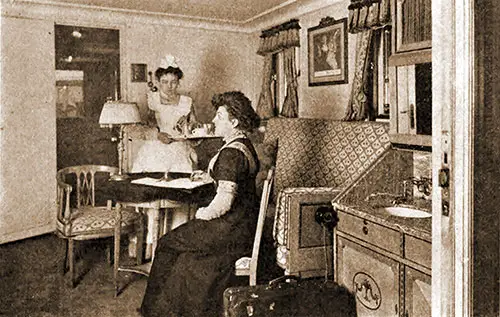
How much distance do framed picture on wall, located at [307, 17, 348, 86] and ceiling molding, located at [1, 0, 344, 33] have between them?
9.5 inches

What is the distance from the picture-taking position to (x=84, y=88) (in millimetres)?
5926

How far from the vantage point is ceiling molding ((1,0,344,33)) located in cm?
534

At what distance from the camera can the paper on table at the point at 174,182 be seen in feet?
11.8

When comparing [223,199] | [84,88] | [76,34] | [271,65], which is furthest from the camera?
[271,65]

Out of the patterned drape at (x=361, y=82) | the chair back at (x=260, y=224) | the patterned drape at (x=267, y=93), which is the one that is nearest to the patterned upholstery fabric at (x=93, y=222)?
the chair back at (x=260, y=224)

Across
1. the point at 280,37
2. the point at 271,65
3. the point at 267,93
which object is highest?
the point at 280,37

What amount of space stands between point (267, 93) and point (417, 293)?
4272mm

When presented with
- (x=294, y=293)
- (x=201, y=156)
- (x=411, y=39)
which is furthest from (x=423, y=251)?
(x=201, y=156)

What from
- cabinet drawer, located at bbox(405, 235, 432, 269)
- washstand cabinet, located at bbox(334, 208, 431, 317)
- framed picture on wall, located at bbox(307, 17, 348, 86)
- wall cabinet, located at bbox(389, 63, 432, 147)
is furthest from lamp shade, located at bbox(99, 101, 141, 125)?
cabinet drawer, located at bbox(405, 235, 432, 269)

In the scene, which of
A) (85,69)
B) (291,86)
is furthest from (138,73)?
(291,86)

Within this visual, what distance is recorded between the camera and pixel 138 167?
16.3 feet

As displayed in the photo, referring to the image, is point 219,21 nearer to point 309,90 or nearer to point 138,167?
point 309,90

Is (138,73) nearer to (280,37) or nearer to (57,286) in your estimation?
(280,37)

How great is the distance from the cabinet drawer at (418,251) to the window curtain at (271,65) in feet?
11.9
